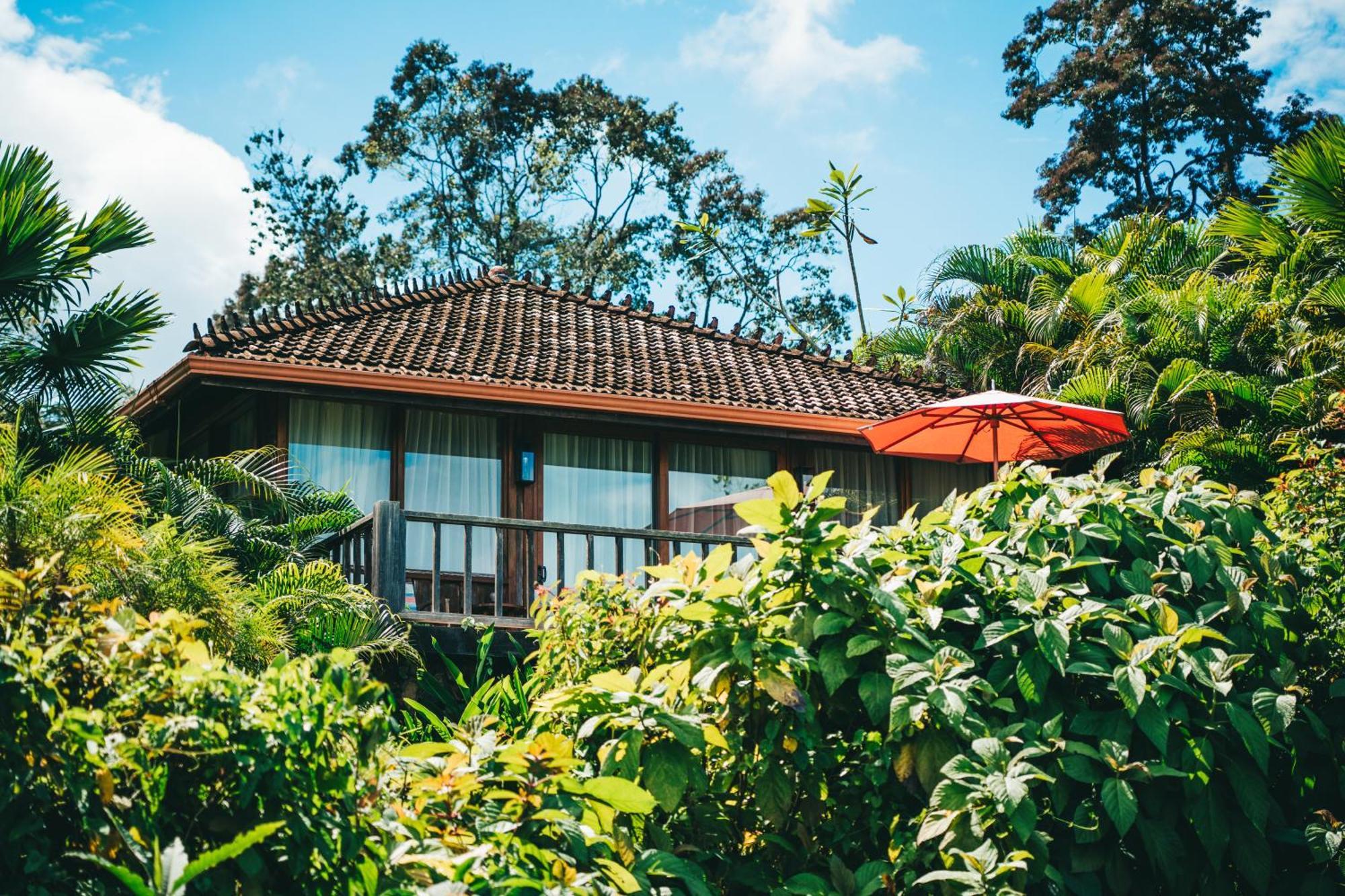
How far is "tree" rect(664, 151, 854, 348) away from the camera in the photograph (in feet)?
110

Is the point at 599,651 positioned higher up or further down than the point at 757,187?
further down

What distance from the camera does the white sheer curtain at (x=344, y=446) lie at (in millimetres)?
12312

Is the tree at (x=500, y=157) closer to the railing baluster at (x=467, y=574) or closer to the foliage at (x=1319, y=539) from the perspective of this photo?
the railing baluster at (x=467, y=574)

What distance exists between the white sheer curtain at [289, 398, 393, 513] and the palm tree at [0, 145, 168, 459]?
9.95 ft

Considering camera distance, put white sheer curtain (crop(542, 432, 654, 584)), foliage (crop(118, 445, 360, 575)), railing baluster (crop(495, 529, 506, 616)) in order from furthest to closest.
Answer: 1. white sheer curtain (crop(542, 432, 654, 584))
2. railing baluster (crop(495, 529, 506, 616))
3. foliage (crop(118, 445, 360, 575))

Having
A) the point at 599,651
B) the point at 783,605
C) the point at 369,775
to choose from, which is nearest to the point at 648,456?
the point at 599,651

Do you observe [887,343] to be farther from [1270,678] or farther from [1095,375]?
[1270,678]

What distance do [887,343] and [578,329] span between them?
7.27m

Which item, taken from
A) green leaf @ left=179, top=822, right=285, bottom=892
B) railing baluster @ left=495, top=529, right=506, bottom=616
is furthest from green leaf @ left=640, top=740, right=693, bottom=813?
railing baluster @ left=495, top=529, right=506, bottom=616

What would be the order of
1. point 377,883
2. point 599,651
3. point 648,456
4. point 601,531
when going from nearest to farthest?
1. point 377,883
2. point 599,651
3. point 601,531
4. point 648,456

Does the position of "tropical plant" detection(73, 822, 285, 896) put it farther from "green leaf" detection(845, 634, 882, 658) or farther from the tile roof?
the tile roof

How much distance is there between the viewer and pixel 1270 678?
4.07m

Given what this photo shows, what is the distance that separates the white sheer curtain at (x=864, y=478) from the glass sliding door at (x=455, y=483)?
3.83m

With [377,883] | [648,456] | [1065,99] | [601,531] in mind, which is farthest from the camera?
[1065,99]
